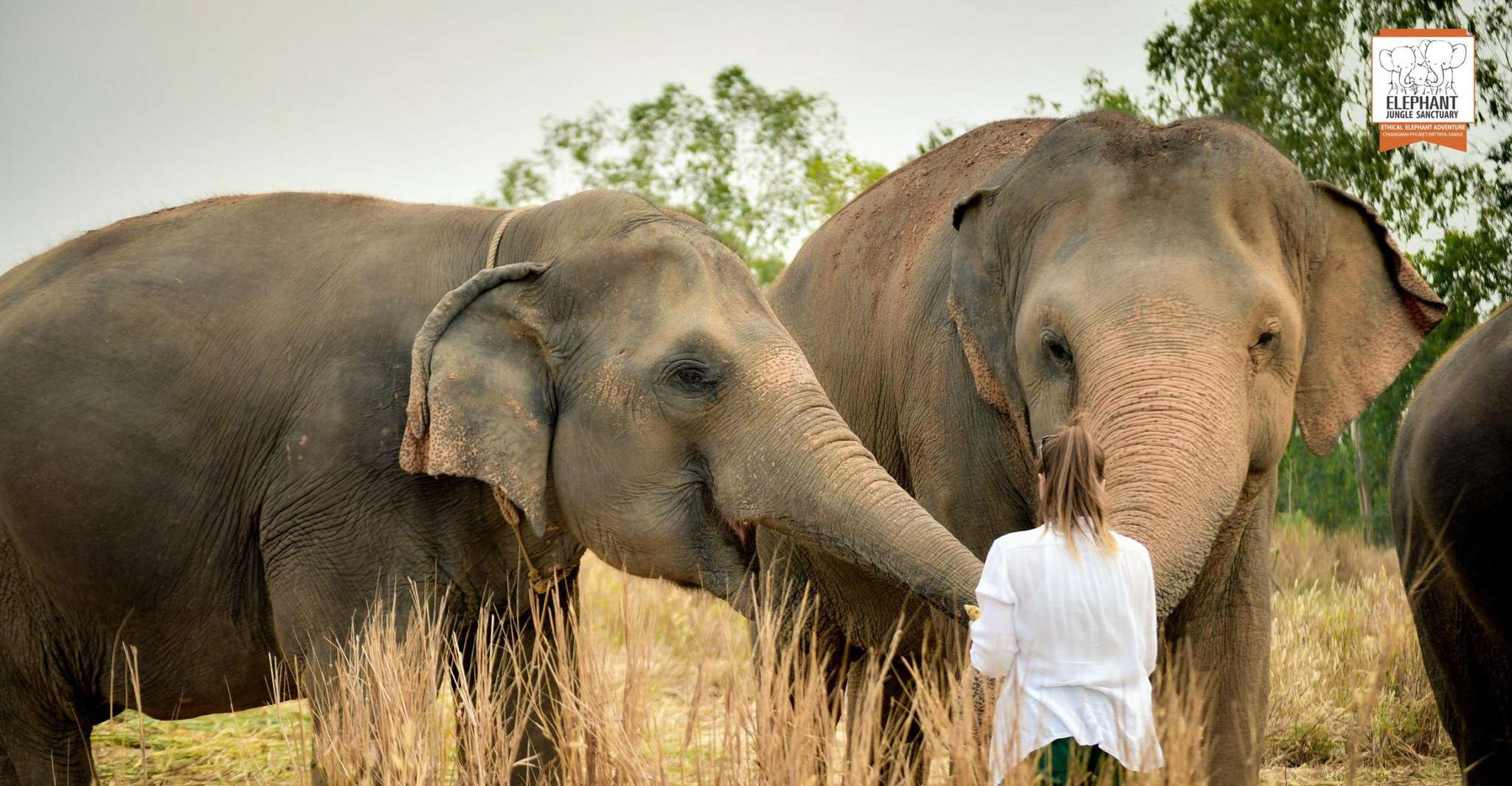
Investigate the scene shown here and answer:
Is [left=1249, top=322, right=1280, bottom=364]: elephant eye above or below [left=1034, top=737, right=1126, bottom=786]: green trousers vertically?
above

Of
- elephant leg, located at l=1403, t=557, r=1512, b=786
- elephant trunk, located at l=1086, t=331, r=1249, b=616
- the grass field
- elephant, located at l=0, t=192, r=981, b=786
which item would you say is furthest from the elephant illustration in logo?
elephant, located at l=0, t=192, r=981, b=786

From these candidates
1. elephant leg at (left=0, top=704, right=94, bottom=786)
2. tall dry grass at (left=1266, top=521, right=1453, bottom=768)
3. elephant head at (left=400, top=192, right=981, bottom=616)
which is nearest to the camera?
elephant head at (left=400, top=192, right=981, bottom=616)

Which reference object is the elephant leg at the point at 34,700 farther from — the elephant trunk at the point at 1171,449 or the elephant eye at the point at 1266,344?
the elephant eye at the point at 1266,344

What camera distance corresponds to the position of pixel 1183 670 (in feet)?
14.5

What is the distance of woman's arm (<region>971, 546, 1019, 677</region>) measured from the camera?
10.4ft

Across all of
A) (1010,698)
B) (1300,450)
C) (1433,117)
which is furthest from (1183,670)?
(1300,450)

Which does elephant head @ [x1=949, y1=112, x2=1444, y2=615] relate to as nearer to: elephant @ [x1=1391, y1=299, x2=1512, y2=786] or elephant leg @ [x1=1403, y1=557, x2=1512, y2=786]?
elephant @ [x1=1391, y1=299, x2=1512, y2=786]

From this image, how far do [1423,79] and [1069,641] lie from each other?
28.7 feet

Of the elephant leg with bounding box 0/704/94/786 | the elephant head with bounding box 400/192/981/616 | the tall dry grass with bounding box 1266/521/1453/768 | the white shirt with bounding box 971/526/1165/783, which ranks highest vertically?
the elephant head with bounding box 400/192/981/616

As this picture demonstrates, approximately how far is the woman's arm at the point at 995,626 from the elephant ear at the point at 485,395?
126cm

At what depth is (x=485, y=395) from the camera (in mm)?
3973

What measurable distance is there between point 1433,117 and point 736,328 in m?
8.16

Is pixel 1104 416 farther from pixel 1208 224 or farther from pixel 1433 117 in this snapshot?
pixel 1433 117

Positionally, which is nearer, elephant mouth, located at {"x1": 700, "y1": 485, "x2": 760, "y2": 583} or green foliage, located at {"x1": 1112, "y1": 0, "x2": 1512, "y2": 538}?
elephant mouth, located at {"x1": 700, "y1": 485, "x2": 760, "y2": 583}
